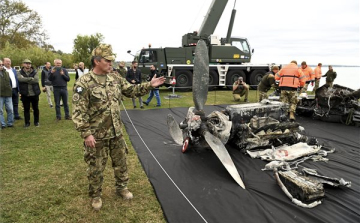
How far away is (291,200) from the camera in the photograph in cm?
283

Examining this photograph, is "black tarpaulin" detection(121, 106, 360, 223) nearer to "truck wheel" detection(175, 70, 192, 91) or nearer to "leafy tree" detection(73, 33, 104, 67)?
"truck wheel" detection(175, 70, 192, 91)

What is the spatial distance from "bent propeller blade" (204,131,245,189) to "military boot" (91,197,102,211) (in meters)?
1.74

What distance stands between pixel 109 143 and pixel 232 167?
180cm

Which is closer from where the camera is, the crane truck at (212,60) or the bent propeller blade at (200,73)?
the bent propeller blade at (200,73)

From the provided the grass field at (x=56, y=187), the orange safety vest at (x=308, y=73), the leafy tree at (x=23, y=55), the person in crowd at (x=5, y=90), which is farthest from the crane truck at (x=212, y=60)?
the leafy tree at (x=23, y=55)

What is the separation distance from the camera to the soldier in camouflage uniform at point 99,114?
7.79 feet

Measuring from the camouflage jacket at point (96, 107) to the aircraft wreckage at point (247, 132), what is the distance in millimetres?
1667

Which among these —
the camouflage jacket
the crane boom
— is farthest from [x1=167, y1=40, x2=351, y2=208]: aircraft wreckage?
the crane boom

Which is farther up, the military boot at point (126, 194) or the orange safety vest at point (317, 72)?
the orange safety vest at point (317, 72)

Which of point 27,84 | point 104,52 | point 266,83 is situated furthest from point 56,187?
point 266,83

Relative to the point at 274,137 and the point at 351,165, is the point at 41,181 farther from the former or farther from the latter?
the point at 351,165

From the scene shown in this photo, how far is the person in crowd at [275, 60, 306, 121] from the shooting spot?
6340 millimetres

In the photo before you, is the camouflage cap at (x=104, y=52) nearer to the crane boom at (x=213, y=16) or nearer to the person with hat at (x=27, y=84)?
the person with hat at (x=27, y=84)

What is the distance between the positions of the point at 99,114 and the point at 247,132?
2.79m
